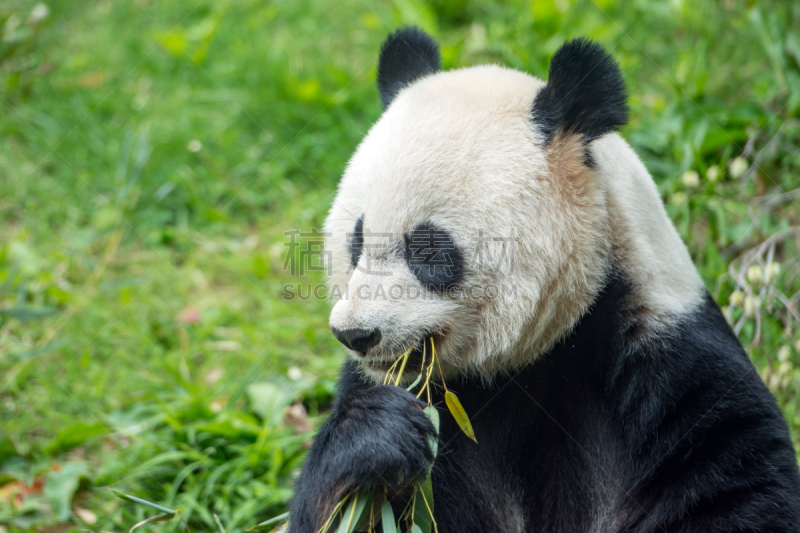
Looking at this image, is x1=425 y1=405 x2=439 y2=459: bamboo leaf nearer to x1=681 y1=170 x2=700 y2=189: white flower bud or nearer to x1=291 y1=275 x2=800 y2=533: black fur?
x1=291 y1=275 x2=800 y2=533: black fur

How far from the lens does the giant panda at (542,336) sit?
98.3 inches

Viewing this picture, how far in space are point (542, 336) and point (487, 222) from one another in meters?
0.58

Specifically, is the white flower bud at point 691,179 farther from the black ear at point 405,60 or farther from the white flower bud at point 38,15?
the white flower bud at point 38,15

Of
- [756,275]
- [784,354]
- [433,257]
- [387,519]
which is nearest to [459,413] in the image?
[387,519]

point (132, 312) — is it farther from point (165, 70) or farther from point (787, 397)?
point (787, 397)

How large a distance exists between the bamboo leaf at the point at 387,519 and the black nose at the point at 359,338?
608mm

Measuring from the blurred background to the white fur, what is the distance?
1656 millimetres

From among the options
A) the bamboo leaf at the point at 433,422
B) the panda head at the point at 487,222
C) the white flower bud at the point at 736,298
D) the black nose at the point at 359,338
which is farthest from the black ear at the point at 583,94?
the white flower bud at the point at 736,298

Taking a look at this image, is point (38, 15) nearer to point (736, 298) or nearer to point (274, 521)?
point (274, 521)

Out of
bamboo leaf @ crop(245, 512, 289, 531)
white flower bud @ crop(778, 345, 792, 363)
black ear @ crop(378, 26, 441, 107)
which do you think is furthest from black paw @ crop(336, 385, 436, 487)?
white flower bud @ crop(778, 345, 792, 363)

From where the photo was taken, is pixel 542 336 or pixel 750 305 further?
pixel 750 305

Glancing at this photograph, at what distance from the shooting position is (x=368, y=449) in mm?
2428

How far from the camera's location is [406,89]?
10.3 ft

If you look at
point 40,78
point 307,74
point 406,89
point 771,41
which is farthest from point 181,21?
point 771,41
